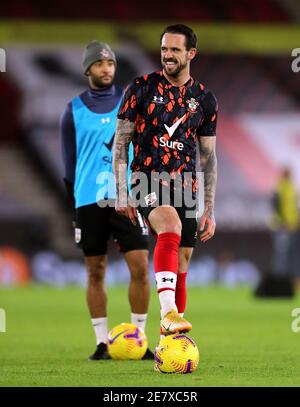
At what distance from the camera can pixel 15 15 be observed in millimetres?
24734

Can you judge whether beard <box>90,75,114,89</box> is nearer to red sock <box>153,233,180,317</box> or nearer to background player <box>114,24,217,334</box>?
background player <box>114,24,217,334</box>

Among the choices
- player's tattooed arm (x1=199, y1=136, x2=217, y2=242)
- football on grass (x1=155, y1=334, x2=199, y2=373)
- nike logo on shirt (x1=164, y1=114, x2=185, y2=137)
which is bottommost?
football on grass (x1=155, y1=334, x2=199, y2=373)

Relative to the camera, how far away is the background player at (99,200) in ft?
27.2

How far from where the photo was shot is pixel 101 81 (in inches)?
330

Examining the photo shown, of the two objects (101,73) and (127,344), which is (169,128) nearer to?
(101,73)

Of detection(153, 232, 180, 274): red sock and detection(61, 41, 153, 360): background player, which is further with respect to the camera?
detection(61, 41, 153, 360): background player

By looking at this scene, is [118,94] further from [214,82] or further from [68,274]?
[214,82]

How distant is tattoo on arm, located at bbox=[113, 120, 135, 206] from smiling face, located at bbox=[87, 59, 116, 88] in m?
1.18

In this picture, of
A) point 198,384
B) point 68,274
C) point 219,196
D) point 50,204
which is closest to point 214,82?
point 219,196

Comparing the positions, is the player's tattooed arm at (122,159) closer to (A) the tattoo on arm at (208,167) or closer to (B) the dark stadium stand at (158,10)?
(A) the tattoo on arm at (208,167)

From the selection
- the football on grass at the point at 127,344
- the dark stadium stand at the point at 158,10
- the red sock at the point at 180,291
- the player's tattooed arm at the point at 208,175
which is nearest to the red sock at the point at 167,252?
the red sock at the point at 180,291

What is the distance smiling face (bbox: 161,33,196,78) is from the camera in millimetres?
7051

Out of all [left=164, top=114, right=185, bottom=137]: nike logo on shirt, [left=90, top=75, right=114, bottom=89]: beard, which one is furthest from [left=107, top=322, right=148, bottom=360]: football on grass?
[left=90, top=75, right=114, bottom=89]: beard

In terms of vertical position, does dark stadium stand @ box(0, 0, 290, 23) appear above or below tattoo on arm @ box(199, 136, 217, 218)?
above
